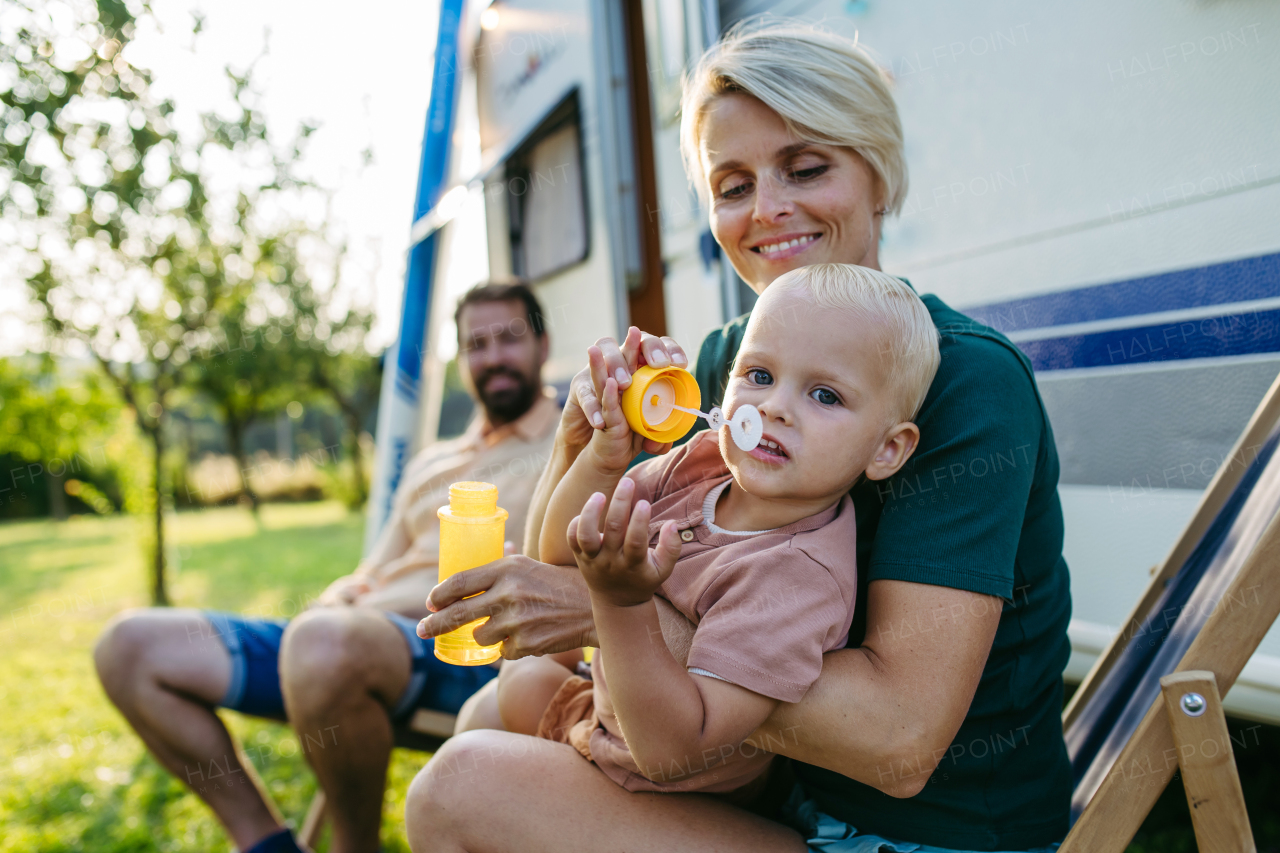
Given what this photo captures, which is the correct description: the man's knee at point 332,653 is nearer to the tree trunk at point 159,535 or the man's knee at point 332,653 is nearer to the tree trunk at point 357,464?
the tree trunk at point 159,535

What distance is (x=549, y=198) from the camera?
4.28m

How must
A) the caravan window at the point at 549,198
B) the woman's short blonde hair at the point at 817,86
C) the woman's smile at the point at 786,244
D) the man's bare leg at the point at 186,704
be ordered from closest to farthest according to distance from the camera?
1. the woman's short blonde hair at the point at 817,86
2. the woman's smile at the point at 786,244
3. the man's bare leg at the point at 186,704
4. the caravan window at the point at 549,198

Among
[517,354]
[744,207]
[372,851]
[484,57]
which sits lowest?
[372,851]

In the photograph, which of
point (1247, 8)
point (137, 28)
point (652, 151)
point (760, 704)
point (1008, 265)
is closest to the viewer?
point (760, 704)

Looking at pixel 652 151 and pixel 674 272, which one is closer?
pixel 674 272

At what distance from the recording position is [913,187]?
2504 mm

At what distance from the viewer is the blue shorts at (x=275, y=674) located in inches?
98.1

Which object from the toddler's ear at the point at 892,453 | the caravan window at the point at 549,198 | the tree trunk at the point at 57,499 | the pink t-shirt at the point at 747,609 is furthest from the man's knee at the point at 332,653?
the tree trunk at the point at 57,499

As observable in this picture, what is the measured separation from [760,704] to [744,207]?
0.98 meters

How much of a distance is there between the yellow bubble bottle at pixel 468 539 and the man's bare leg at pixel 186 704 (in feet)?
5.34

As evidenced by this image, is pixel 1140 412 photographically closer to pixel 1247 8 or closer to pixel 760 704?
pixel 1247 8

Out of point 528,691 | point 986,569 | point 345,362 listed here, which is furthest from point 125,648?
point 345,362

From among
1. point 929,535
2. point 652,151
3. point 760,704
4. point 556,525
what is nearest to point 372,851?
point 556,525

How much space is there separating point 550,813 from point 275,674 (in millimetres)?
1716
